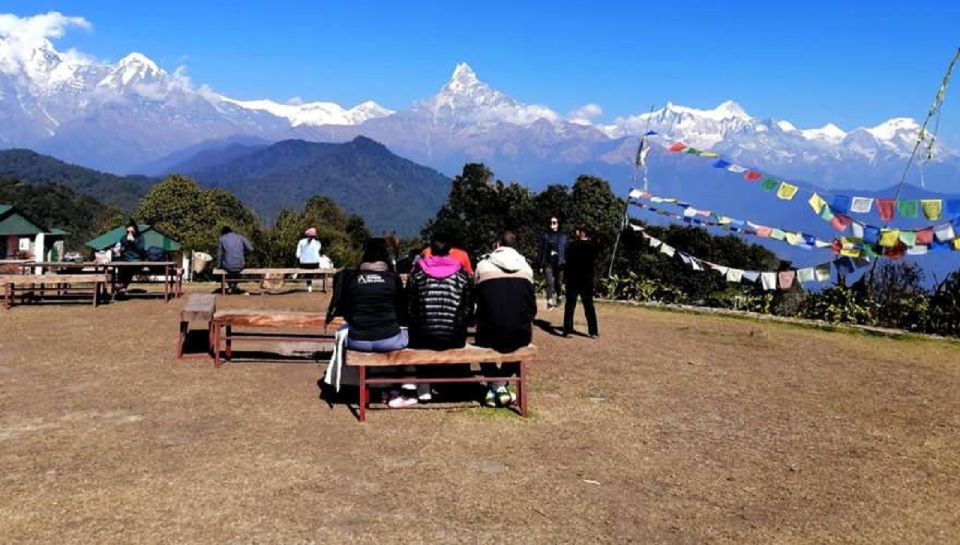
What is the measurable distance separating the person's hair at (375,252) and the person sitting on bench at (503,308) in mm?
941

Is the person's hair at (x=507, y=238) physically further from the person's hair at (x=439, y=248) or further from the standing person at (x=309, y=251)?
the standing person at (x=309, y=251)

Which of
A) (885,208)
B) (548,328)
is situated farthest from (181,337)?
(885,208)

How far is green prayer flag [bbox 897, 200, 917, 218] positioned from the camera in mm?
13330

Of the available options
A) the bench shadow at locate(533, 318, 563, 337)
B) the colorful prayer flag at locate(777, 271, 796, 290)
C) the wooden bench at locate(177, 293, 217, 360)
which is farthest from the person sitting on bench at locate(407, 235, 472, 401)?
the colorful prayer flag at locate(777, 271, 796, 290)

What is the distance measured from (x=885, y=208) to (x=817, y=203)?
1.48 meters

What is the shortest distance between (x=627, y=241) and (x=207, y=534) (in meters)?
23.2

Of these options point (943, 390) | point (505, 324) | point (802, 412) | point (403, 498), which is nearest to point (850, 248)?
point (943, 390)

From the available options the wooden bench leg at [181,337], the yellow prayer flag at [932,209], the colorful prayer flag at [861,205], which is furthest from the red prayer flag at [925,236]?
the wooden bench leg at [181,337]

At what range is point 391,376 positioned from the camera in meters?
7.14

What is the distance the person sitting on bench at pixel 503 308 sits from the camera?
6695mm

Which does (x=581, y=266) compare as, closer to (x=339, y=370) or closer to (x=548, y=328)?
(x=548, y=328)

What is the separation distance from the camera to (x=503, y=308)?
6.74 metres

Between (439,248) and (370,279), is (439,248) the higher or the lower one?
the higher one

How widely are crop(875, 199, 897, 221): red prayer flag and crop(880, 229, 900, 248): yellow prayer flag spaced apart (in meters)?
0.27
